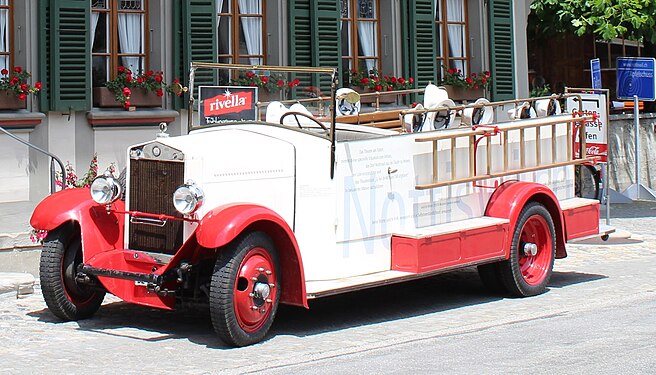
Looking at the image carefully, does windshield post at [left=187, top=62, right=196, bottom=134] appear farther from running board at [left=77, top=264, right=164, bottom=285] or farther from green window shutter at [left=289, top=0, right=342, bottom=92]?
green window shutter at [left=289, top=0, right=342, bottom=92]

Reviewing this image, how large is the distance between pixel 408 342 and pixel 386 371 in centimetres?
110

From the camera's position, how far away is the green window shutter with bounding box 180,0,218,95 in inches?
606

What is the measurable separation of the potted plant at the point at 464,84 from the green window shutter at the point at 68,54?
6050 millimetres

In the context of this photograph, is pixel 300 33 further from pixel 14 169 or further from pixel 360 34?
pixel 14 169

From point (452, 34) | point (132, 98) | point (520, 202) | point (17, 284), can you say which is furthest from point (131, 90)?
point (520, 202)

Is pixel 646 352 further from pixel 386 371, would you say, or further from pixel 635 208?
pixel 635 208

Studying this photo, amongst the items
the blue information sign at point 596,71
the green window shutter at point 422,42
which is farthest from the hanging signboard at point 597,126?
the green window shutter at point 422,42

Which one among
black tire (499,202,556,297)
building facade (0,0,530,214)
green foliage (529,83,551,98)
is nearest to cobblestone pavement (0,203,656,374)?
black tire (499,202,556,297)

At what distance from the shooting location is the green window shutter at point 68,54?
14.2 meters

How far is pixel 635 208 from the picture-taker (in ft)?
61.8

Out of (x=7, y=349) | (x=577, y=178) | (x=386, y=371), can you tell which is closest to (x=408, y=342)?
(x=386, y=371)

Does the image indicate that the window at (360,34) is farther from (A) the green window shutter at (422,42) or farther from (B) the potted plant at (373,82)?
(A) the green window shutter at (422,42)

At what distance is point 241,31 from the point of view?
16156 mm

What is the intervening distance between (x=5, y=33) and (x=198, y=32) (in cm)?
258
